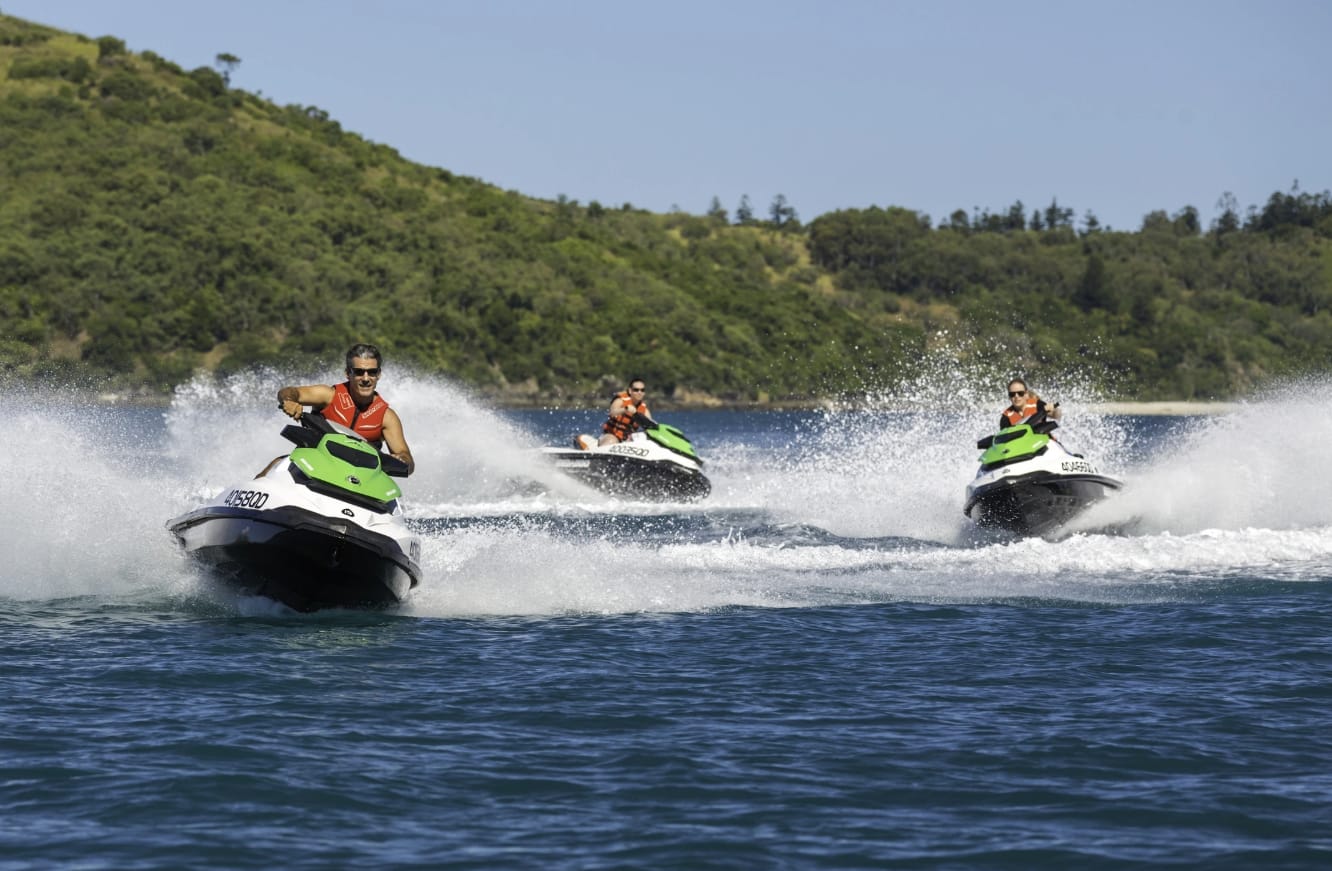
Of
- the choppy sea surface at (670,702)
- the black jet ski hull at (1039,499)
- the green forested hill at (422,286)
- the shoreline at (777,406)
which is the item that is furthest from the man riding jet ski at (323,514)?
the green forested hill at (422,286)

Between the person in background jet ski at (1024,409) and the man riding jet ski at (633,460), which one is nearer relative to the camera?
the person in background jet ski at (1024,409)

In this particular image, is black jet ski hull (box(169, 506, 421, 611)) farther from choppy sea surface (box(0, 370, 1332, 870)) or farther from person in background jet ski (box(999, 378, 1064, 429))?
person in background jet ski (box(999, 378, 1064, 429))

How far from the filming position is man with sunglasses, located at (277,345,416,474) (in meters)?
11.4

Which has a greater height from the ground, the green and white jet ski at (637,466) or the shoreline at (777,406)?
the shoreline at (777,406)

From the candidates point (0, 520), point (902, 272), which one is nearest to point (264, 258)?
point (902, 272)

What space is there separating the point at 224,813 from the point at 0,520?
718cm

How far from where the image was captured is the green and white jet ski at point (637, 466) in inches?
951

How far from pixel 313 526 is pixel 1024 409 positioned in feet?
32.1

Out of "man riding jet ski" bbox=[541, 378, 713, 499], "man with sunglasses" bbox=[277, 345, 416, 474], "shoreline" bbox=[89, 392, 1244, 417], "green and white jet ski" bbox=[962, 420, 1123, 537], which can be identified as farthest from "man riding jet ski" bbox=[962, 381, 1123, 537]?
"shoreline" bbox=[89, 392, 1244, 417]

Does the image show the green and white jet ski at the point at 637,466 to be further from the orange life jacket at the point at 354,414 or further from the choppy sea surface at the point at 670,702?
the orange life jacket at the point at 354,414

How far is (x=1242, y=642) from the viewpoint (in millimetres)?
11484

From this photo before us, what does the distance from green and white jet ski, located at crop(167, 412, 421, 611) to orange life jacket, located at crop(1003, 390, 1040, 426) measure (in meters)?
8.93

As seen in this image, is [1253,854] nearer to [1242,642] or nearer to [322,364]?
[1242,642]

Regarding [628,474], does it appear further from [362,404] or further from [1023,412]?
[362,404]
